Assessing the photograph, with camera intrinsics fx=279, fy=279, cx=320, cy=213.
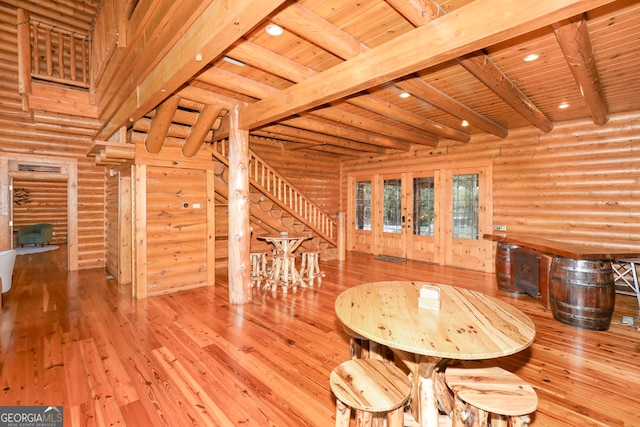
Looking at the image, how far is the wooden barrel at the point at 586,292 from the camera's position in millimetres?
3287

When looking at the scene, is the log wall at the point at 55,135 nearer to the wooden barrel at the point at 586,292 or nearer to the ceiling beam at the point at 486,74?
the ceiling beam at the point at 486,74

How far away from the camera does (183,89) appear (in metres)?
3.60

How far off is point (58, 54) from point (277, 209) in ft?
19.0

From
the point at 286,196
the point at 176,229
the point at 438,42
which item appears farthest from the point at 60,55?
the point at 438,42

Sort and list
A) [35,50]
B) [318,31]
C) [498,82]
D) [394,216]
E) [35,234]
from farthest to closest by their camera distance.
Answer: [35,234]
[394,216]
[35,50]
[498,82]
[318,31]

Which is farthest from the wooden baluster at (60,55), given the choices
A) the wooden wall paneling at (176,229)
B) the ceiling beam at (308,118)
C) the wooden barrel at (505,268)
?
the wooden barrel at (505,268)

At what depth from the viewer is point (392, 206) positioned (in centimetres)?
816

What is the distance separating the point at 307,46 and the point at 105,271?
6.79m

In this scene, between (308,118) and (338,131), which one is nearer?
(308,118)

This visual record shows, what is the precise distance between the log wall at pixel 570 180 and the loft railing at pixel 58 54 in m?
8.97

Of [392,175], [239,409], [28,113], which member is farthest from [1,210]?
[392,175]

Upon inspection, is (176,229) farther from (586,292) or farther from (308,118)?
(586,292)

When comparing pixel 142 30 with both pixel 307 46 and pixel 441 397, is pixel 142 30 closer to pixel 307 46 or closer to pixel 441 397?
pixel 307 46

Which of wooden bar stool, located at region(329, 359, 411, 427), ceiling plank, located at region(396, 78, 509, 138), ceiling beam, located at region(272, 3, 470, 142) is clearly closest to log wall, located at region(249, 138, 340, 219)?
ceiling plank, located at region(396, 78, 509, 138)
